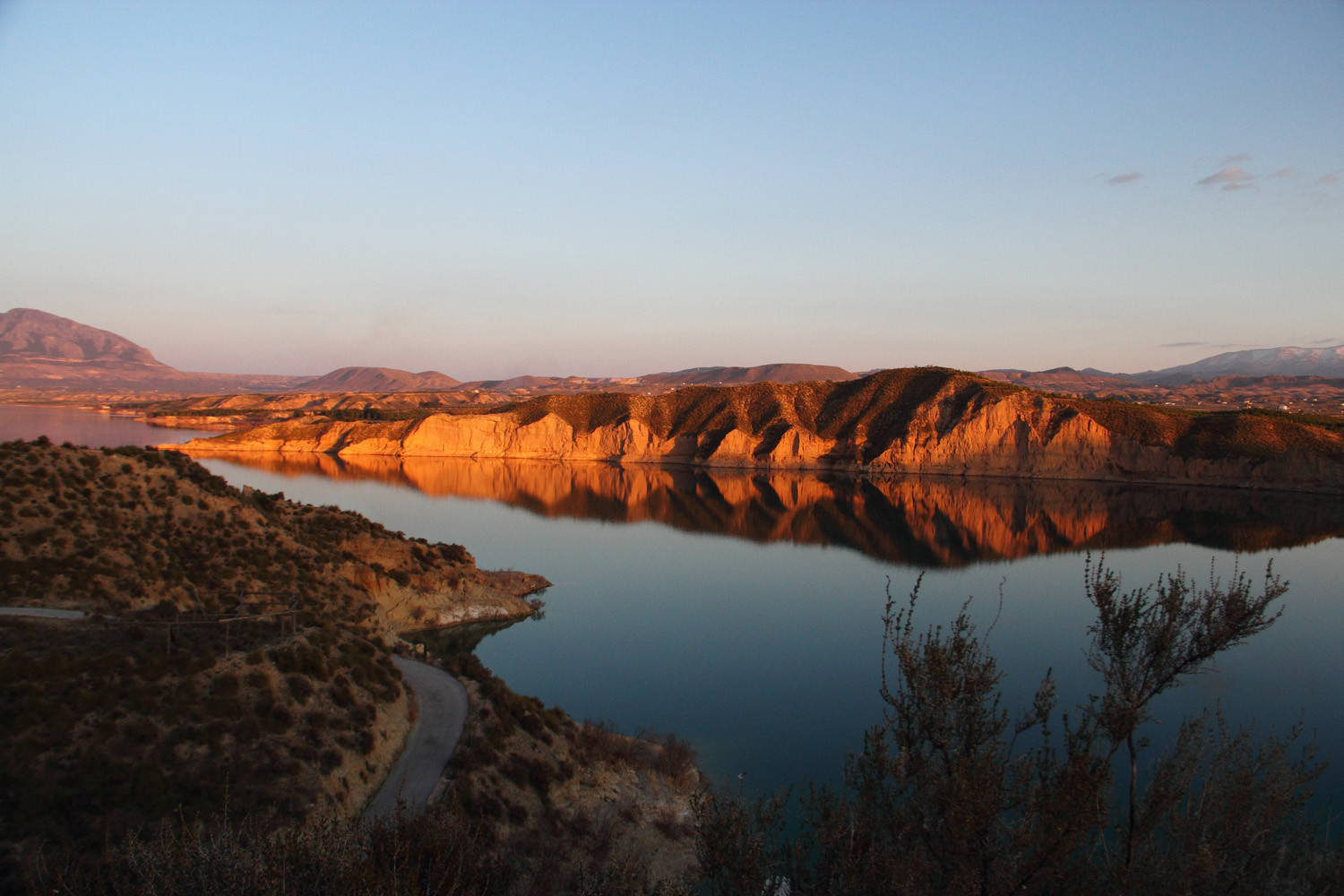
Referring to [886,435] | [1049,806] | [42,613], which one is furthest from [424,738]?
[886,435]

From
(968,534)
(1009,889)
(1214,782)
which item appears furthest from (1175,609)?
(968,534)

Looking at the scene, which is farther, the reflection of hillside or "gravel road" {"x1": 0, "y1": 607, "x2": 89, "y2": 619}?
the reflection of hillside

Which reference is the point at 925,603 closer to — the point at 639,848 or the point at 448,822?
the point at 639,848

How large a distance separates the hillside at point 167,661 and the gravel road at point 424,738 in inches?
14.0

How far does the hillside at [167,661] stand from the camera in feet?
34.8

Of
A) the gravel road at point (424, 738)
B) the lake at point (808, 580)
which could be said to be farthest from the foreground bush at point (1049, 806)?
the gravel road at point (424, 738)

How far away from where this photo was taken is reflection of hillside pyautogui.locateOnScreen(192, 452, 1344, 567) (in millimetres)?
45594

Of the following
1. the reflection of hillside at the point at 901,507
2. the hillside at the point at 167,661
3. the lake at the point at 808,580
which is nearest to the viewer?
the hillside at the point at 167,661

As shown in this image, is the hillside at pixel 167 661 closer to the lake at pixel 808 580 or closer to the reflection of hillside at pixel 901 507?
the lake at pixel 808 580

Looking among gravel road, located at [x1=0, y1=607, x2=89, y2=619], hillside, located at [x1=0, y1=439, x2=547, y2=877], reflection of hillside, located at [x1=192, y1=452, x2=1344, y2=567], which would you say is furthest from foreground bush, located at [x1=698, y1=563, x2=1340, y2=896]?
reflection of hillside, located at [x1=192, y1=452, x2=1344, y2=567]

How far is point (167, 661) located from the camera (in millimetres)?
13047

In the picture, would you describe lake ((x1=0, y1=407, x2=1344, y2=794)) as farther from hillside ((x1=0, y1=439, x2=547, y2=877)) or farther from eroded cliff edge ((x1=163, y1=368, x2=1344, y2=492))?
hillside ((x1=0, y1=439, x2=547, y2=877))

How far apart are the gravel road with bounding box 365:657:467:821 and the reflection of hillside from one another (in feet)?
91.8

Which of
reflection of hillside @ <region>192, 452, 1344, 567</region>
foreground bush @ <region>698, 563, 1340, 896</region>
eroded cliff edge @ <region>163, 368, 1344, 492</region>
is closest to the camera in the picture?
foreground bush @ <region>698, 563, 1340, 896</region>
